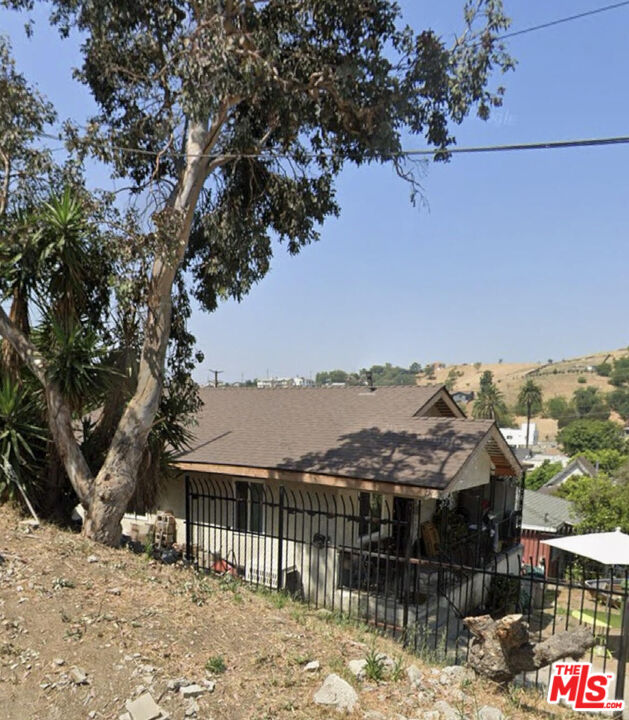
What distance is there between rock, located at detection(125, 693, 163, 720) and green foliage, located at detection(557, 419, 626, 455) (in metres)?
87.3

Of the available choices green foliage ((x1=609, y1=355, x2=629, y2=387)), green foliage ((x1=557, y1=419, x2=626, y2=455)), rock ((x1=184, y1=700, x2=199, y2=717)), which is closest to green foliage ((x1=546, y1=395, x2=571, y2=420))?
green foliage ((x1=609, y1=355, x2=629, y2=387))

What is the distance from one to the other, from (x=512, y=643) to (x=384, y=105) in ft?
25.1

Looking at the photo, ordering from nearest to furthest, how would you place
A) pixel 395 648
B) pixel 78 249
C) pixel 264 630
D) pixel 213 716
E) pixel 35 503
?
pixel 213 716 < pixel 264 630 < pixel 395 648 < pixel 78 249 < pixel 35 503

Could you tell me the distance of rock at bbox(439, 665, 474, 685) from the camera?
5533 mm

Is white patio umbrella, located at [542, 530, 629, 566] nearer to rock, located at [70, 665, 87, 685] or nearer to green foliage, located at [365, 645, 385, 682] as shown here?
green foliage, located at [365, 645, 385, 682]

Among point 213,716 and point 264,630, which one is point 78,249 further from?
point 213,716

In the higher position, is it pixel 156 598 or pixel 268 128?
pixel 268 128

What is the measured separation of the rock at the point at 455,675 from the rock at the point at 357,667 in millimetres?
827

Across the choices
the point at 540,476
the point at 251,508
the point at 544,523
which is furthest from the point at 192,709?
the point at 540,476

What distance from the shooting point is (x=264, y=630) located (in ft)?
20.0

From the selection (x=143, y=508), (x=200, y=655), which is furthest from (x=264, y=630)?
(x=143, y=508)

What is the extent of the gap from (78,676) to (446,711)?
3.25m

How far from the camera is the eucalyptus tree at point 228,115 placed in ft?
26.2

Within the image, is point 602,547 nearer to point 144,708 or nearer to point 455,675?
point 455,675
